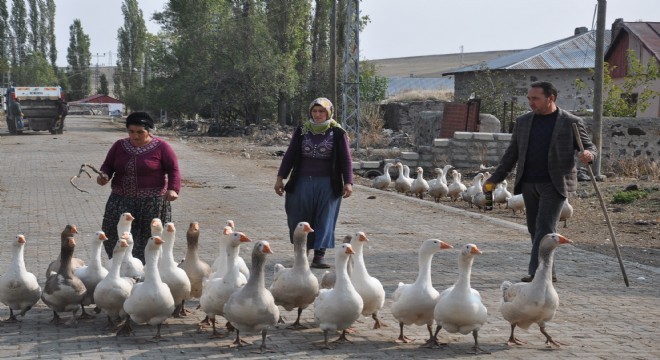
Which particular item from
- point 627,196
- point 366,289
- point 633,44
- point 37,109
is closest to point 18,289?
point 366,289

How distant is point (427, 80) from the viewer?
8100 cm

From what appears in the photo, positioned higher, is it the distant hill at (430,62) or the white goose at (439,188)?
the distant hill at (430,62)

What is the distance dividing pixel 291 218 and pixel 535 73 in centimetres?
2957

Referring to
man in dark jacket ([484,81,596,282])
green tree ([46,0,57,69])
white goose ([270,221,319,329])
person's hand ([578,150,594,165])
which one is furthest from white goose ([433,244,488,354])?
green tree ([46,0,57,69])

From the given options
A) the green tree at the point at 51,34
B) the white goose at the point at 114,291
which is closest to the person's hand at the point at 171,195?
the white goose at the point at 114,291

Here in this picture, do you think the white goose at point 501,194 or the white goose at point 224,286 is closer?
the white goose at point 224,286

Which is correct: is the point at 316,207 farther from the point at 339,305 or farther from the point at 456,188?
the point at 456,188

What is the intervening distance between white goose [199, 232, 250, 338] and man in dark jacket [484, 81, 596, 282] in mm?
2866

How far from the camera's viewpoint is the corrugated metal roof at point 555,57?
124ft

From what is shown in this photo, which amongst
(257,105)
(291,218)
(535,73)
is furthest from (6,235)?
(257,105)

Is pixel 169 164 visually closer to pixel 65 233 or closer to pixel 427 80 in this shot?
pixel 65 233

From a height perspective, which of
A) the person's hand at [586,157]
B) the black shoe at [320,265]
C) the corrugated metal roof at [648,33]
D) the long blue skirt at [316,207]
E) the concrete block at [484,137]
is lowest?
the black shoe at [320,265]

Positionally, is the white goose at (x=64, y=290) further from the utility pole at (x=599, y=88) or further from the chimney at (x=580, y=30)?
the chimney at (x=580, y=30)

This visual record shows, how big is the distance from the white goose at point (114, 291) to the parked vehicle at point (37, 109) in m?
39.7
